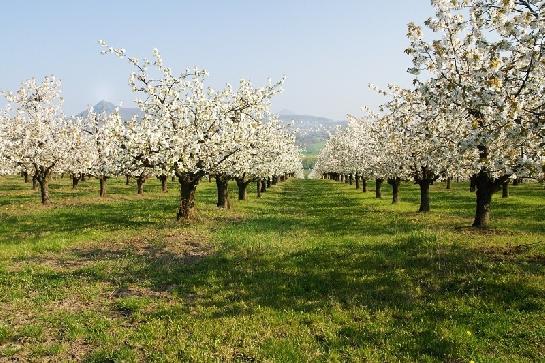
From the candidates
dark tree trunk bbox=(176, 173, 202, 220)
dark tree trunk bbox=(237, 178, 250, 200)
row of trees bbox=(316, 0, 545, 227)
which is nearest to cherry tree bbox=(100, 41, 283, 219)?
dark tree trunk bbox=(176, 173, 202, 220)

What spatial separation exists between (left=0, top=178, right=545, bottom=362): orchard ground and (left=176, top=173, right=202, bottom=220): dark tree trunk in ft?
10.4

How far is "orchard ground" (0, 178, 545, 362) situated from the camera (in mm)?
12016

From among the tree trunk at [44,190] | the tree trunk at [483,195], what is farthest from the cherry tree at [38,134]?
the tree trunk at [483,195]

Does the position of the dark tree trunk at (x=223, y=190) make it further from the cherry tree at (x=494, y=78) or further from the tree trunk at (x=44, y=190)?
the cherry tree at (x=494, y=78)

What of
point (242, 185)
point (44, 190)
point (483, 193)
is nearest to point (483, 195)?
point (483, 193)

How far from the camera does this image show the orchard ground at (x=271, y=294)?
473 inches

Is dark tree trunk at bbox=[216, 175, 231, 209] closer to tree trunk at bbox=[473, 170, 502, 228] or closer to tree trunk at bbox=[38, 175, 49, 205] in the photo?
tree trunk at bbox=[38, 175, 49, 205]

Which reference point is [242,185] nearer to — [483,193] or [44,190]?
[44,190]

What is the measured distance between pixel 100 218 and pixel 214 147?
1141 centimetres

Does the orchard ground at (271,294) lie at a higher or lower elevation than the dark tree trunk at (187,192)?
lower

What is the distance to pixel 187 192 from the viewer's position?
32.4m

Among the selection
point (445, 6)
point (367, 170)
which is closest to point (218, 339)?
point (445, 6)

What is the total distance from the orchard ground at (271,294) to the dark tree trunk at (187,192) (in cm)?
316

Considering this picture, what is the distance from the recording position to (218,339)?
40.8 ft
